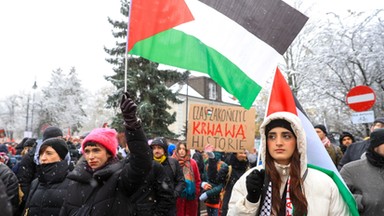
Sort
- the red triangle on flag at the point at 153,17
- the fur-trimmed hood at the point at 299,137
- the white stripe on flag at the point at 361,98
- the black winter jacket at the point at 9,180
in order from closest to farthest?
the fur-trimmed hood at the point at 299,137, the black winter jacket at the point at 9,180, the red triangle on flag at the point at 153,17, the white stripe on flag at the point at 361,98

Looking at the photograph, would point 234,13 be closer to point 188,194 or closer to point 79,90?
point 188,194

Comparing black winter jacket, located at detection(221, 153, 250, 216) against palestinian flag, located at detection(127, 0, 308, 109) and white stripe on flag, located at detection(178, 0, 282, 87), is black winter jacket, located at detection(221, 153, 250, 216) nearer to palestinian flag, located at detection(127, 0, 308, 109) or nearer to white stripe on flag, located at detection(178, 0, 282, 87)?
palestinian flag, located at detection(127, 0, 308, 109)

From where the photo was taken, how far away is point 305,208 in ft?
8.87

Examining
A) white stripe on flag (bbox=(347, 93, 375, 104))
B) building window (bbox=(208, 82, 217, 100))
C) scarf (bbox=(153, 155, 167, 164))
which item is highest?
building window (bbox=(208, 82, 217, 100))

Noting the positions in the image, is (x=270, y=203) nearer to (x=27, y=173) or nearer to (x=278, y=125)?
(x=278, y=125)

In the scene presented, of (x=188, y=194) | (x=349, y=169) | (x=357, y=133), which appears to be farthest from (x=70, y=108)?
(x=349, y=169)

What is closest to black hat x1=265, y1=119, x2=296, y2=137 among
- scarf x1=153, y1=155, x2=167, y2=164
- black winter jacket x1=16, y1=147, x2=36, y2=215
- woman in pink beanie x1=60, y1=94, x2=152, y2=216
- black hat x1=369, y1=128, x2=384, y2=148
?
woman in pink beanie x1=60, y1=94, x2=152, y2=216

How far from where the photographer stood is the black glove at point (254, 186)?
2756mm

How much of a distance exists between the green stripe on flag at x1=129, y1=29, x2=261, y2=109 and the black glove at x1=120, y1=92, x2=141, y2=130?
6.24 ft

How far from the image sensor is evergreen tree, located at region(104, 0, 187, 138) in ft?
89.9

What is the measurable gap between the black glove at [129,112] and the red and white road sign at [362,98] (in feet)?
23.9

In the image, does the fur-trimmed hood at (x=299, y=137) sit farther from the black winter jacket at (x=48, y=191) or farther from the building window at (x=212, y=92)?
the building window at (x=212, y=92)

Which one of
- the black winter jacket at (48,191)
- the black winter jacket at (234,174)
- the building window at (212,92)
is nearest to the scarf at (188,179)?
the black winter jacket at (234,174)

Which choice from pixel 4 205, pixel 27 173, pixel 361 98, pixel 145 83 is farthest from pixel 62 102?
pixel 4 205
